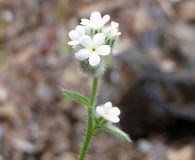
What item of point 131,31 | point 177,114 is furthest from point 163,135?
point 131,31

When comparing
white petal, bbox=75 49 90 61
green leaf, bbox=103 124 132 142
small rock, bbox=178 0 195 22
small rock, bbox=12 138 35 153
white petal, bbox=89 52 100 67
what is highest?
small rock, bbox=178 0 195 22

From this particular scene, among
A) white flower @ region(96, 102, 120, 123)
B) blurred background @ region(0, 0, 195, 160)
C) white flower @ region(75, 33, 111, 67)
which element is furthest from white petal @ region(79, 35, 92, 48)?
blurred background @ region(0, 0, 195, 160)

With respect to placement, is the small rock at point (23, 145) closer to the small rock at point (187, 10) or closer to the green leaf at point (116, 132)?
the small rock at point (187, 10)

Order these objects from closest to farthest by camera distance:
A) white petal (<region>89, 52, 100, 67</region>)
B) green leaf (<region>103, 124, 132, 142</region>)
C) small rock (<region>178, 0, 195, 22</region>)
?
white petal (<region>89, 52, 100, 67</region>) < green leaf (<region>103, 124, 132, 142</region>) < small rock (<region>178, 0, 195, 22</region>)

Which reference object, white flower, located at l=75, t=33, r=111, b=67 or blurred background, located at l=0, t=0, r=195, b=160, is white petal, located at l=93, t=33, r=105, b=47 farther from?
blurred background, located at l=0, t=0, r=195, b=160

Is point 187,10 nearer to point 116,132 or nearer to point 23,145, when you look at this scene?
point 23,145

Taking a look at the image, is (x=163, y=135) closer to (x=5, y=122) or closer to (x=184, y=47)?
(x=184, y=47)

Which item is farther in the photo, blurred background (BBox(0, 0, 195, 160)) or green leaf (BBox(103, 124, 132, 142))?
blurred background (BBox(0, 0, 195, 160))
